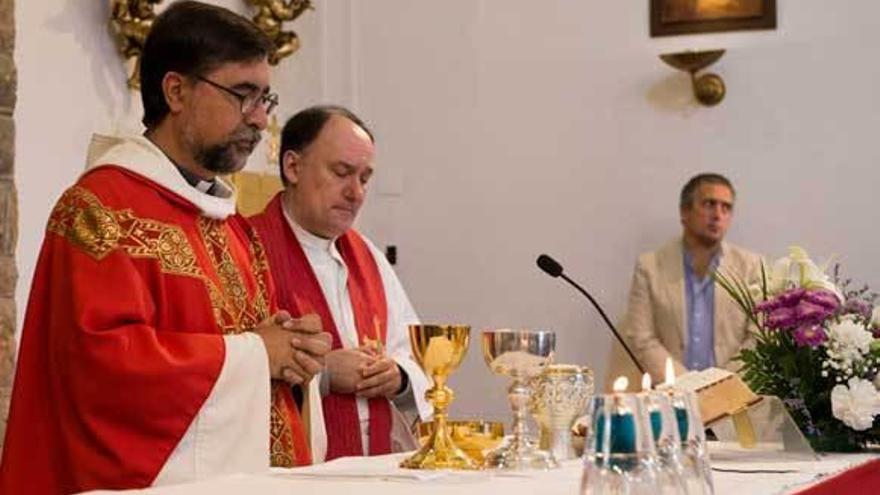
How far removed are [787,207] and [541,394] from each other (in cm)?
504

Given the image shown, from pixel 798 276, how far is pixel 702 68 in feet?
14.3

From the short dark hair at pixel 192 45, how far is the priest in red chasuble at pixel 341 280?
94 cm

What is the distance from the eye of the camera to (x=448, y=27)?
28.0 feet

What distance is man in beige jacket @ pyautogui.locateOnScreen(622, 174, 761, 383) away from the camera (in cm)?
790

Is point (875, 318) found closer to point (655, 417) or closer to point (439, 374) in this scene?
point (439, 374)

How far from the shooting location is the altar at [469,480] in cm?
263


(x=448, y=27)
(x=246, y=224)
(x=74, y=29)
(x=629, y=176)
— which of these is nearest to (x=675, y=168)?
(x=629, y=176)

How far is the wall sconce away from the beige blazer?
739 mm

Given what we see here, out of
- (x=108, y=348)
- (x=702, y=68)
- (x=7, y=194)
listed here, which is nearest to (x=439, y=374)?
(x=108, y=348)

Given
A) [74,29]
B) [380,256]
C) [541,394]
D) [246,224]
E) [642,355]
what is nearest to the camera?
[541,394]

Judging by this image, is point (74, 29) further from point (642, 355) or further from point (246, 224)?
point (642, 355)

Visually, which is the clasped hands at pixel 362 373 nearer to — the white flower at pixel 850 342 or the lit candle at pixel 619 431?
the white flower at pixel 850 342

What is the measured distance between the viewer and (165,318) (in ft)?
11.2

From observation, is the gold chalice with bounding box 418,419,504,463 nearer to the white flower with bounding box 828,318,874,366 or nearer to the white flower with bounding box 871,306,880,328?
the white flower with bounding box 828,318,874,366
